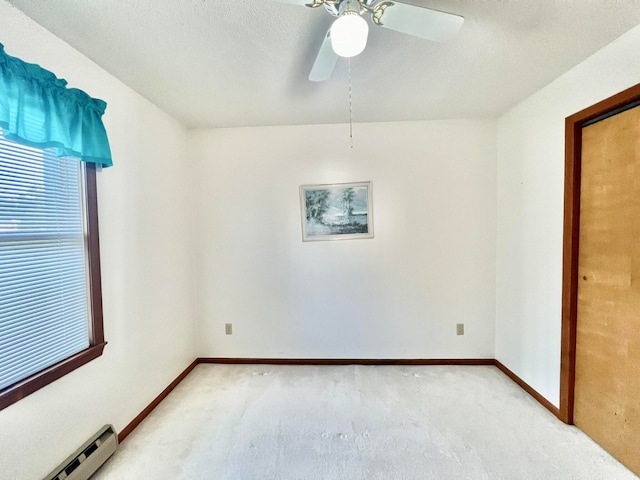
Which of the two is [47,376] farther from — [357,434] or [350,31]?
[350,31]

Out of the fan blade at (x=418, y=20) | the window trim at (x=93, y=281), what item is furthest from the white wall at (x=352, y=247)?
the fan blade at (x=418, y=20)

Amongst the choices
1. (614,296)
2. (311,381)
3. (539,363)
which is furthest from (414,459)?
(614,296)

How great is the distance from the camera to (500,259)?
2.47 meters

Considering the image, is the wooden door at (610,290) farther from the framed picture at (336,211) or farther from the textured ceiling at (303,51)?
the framed picture at (336,211)

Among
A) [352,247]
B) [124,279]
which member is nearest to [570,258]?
[352,247]

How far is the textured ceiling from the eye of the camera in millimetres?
1217

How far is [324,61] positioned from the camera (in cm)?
130

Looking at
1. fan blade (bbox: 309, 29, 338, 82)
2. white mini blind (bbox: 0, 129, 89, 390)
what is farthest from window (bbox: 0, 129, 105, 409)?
fan blade (bbox: 309, 29, 338, 82)

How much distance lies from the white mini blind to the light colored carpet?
774 millimetres

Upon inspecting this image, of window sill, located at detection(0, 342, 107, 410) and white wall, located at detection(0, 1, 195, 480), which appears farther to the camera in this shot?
white wall, located at detection(0, 1, 195, 480)

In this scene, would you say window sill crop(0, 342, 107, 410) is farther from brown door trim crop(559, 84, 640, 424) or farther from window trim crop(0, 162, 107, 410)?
brown door trim crop(559, 84, 640, 424)

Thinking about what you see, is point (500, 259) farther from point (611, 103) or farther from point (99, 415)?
point (99, 415)

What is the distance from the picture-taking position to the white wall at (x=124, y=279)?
4.10 feet

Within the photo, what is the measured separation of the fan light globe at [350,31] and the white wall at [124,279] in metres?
1.43
